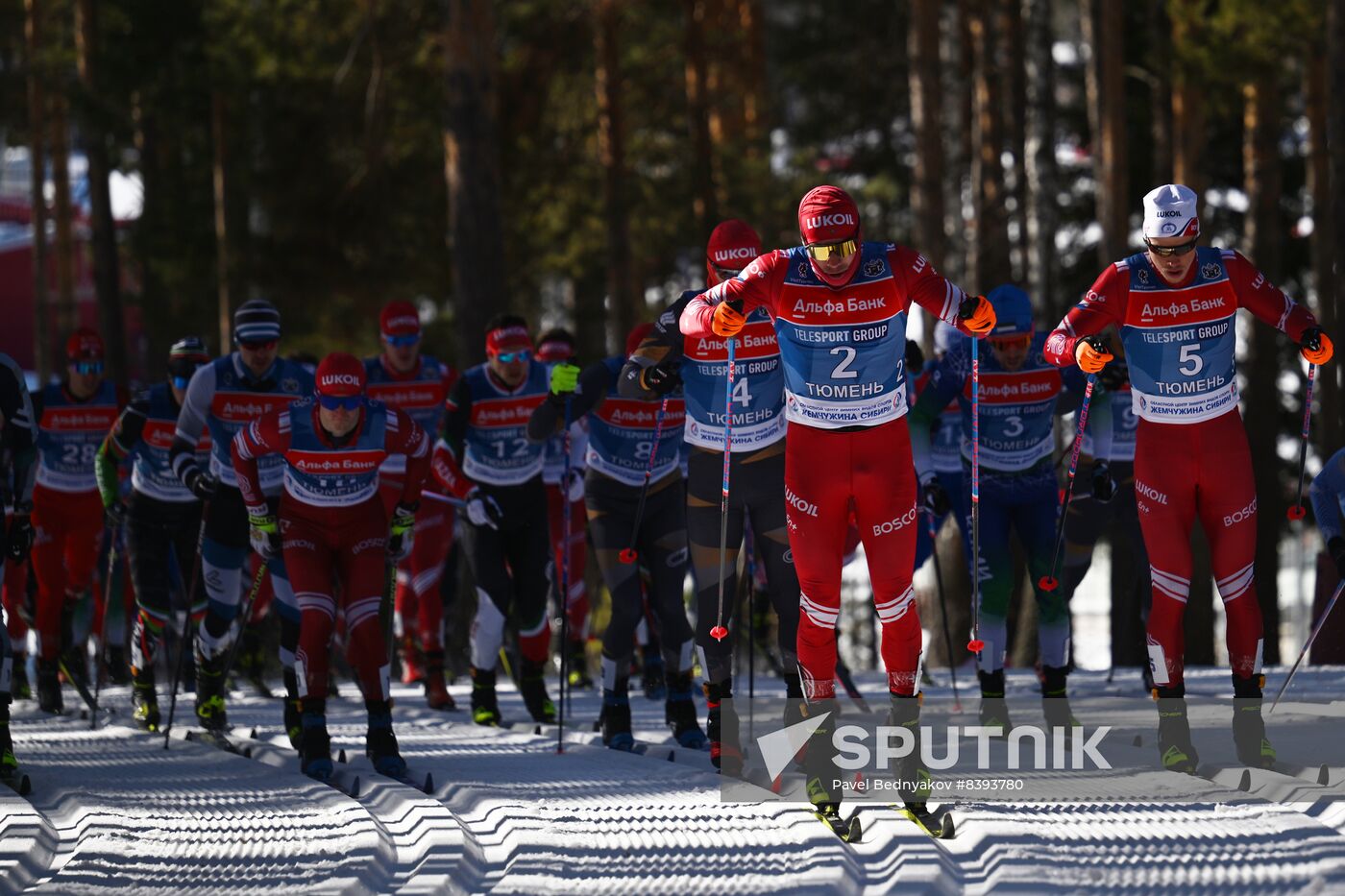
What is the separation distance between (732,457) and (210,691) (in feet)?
13.2

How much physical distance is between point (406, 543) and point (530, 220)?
Answer: 51.1 feet

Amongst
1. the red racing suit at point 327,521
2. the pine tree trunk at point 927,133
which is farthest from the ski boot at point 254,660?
the pine tree trunk at point 927,133

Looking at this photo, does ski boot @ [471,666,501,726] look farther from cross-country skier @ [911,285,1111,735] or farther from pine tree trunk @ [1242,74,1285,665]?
pine tree trunk @ [1242,74,1285,665]

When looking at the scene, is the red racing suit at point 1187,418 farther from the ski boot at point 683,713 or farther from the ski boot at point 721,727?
the ski boot at point 683,713

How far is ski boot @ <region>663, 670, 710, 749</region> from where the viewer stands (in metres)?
9.13

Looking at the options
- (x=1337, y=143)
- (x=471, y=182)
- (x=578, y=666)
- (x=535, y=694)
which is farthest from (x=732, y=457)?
(x=1337, y=143)

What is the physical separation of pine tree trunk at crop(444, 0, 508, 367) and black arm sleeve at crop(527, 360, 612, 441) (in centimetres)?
698

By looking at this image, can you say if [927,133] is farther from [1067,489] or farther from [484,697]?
[1067,489]

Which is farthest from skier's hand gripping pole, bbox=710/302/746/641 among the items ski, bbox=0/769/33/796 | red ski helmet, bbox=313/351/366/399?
ski, bbox=0/769/33/796

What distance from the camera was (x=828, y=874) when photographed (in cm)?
598

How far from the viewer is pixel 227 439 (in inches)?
411

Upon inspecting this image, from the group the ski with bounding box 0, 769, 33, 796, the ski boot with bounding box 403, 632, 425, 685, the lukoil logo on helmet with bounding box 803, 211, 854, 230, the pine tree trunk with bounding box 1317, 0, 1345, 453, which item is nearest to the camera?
the lukoil logo on helmet with bounding box 803, 211, 854, 230

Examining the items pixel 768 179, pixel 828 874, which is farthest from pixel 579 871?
pixel 768 179

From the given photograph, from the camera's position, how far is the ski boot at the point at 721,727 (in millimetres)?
8266
